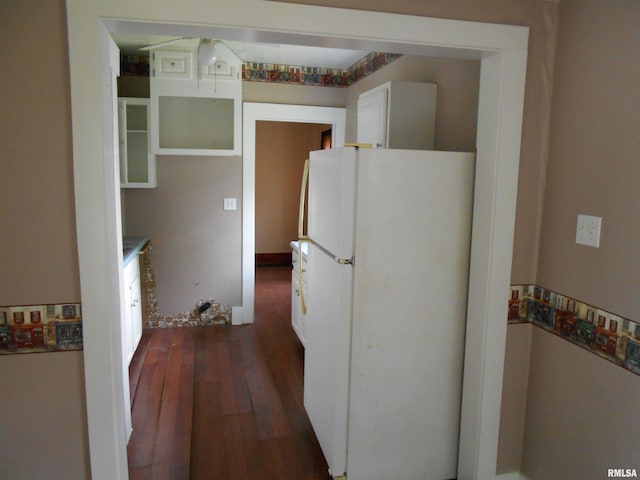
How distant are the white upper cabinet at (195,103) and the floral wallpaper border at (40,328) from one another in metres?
2.72

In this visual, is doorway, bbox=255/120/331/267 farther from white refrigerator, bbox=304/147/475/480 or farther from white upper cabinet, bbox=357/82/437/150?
white refrigerator, bbox=304/147/475/480

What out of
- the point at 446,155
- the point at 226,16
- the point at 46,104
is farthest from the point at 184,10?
the point at 446,155

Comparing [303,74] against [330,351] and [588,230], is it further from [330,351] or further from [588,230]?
[588,230]

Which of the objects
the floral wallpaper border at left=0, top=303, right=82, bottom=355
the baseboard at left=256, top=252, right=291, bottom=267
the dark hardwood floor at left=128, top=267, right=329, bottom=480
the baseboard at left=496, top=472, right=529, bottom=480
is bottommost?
the dark hardwood floor at left=128, top=267, right=329, bottom=480

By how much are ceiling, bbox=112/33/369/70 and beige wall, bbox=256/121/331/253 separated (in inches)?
113

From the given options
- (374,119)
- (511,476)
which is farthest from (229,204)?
(511,476)

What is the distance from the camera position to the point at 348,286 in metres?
2.14

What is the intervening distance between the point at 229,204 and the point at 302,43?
2.83 metres

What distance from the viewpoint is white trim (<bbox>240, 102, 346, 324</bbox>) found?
4453 mm

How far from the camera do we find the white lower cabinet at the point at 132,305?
3.29 m

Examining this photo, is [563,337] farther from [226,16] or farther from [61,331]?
[61,331]

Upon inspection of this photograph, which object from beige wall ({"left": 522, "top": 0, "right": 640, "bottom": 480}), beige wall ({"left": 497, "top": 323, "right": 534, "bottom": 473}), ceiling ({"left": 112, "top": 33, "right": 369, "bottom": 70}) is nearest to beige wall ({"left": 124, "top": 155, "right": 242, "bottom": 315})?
ceiling ({"left": 112, "top": 33, "right": 369, "bottom": 70})

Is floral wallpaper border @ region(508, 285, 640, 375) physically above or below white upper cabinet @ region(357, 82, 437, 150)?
below

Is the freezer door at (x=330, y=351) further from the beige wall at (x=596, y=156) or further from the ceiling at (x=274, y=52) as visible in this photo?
the ceiling at (x=274, y=52)
